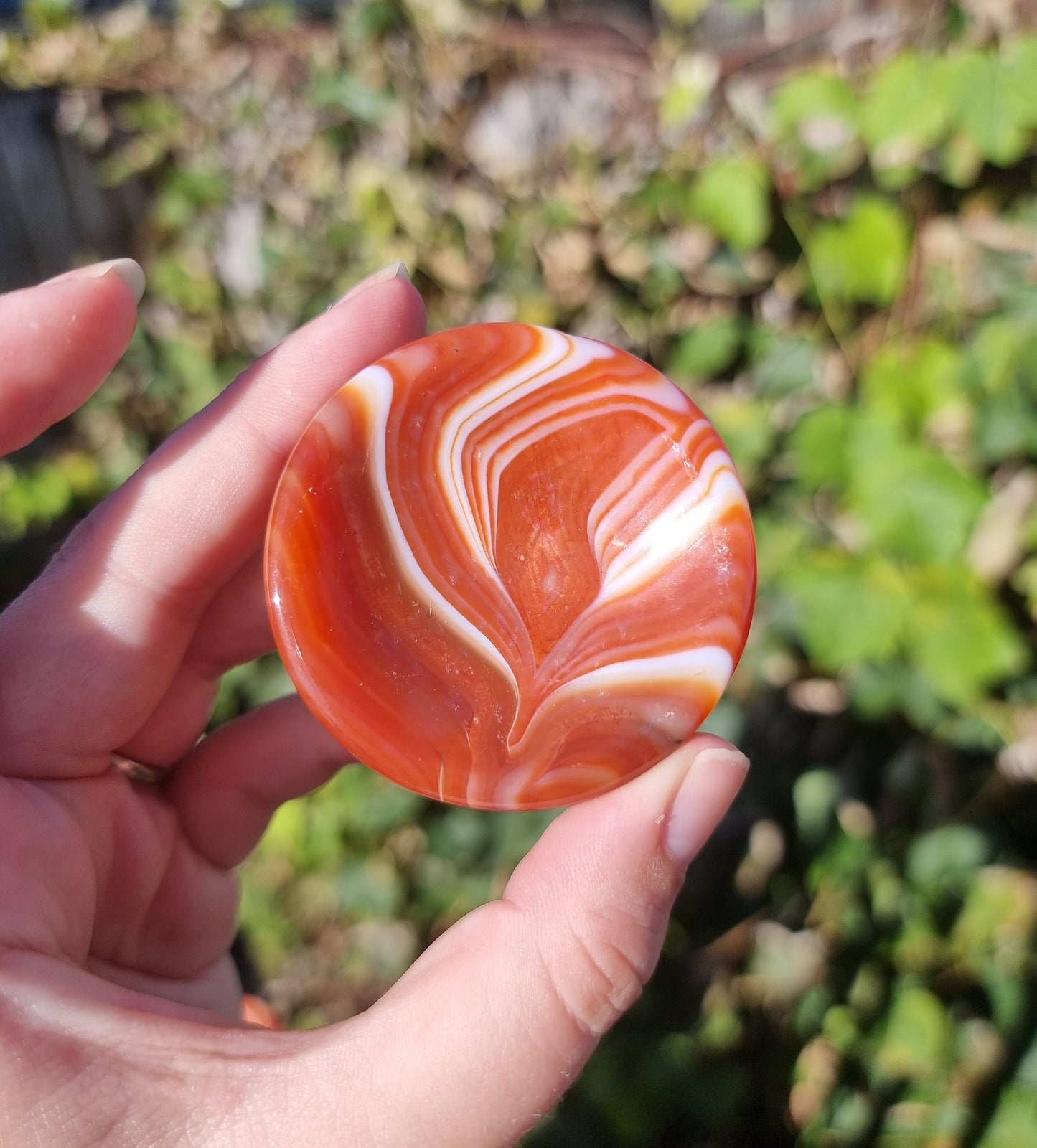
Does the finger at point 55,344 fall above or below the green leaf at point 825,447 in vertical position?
above

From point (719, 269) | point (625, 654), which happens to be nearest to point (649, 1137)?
point (625, 654)

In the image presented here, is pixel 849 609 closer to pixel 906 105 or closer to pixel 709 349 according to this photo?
pixel 709 349

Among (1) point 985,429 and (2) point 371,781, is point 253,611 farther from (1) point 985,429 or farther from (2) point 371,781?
(1) point 985,429

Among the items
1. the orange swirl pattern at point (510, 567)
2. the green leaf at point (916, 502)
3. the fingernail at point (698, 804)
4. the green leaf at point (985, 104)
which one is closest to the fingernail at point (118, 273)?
the orange swirl pattern at point (510, 567)

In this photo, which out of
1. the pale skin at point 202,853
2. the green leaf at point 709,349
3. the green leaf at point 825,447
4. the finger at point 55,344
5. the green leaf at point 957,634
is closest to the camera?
the pale skin at point 202,853

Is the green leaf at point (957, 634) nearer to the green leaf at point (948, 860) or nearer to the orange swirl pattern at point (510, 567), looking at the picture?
the green leaf at point (948, 860)

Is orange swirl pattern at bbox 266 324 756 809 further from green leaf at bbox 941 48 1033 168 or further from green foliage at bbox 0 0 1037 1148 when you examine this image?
green leaf at bbox 941 48 1033 168
